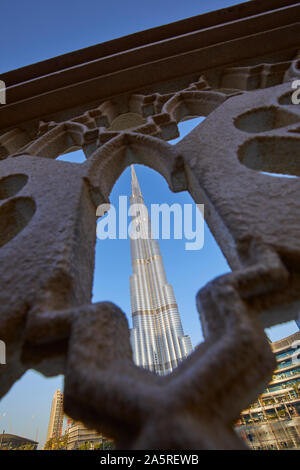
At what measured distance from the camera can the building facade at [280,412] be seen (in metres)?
6.63

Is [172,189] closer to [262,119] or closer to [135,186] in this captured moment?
[262,119]

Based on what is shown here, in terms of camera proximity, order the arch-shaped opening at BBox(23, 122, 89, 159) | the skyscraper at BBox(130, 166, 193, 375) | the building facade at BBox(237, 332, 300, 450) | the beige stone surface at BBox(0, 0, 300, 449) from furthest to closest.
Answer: the skyscraper at BBox(130, 166, 193, 375) < the building facade at BBox(237, 332, 300, 450) < the arch-shaped opening at BBox(23, 122, 89, 159) < the beige stone surface at BBox(0, 0, 300, 449)

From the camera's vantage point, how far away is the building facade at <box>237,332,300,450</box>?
6.63 meters

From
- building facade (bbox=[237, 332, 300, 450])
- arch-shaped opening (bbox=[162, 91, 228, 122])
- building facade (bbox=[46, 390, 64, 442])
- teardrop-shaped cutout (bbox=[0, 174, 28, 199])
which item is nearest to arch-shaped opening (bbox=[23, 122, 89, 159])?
teardrop-shaped cutout (bbox=[0, 174, 28, 199])

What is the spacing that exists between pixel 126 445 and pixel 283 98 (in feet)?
6.62

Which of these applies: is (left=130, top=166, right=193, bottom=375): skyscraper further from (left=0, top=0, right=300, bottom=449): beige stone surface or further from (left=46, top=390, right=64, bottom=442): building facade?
(left=0, top=0, right=300, bottom=449): beige stone surface

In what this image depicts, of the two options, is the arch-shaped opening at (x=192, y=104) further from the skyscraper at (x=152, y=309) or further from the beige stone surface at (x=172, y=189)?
the skyscraper at (x=152, y=309)

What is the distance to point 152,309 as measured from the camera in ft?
85.3

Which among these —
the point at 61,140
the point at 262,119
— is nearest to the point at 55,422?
the point at 61,140

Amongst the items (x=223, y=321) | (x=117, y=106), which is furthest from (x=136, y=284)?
(x=223, y=321)

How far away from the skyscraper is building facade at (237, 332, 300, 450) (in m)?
8.84

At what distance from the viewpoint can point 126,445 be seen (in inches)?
18.6

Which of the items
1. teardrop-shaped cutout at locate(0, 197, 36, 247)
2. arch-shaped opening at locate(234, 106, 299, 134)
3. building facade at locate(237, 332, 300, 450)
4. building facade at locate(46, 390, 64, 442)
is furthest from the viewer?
building facade at locate(46, 390, 64, 442)

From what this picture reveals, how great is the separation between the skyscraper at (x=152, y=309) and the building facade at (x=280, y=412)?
29.0 ft
